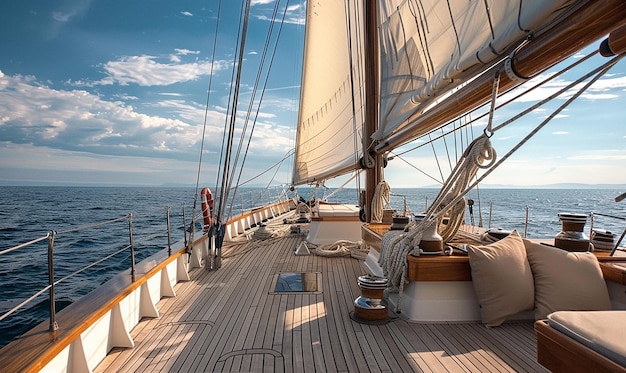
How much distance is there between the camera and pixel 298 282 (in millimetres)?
4520

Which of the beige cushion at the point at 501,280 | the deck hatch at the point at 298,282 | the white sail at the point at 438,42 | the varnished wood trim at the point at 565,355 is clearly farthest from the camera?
the deck hatch at the point at 298,282

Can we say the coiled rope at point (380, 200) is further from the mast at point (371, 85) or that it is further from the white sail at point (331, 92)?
the white sail at point (331, 92)

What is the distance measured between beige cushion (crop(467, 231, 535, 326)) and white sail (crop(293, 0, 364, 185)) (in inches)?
116

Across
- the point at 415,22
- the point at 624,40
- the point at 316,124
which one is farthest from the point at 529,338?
the point at 316,124

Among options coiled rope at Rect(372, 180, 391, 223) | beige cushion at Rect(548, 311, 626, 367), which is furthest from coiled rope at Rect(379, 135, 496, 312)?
coiled rope at Rect(372, 180, 391, 223)

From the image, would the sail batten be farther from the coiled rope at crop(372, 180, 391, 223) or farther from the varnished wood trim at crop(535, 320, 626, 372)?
the coiled rope at crop(372, 180, 391, 223)

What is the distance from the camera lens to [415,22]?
354cm

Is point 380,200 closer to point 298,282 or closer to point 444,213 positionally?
point 298,282

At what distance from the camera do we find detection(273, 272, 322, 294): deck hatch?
4.18 m

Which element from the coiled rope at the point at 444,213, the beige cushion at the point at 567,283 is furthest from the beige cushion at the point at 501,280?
the coiled rope at the point at 444,213

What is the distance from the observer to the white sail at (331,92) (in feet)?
21.0

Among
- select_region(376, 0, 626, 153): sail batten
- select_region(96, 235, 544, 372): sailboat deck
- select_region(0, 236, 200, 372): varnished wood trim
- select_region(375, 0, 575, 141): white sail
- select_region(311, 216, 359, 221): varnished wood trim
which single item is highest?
select_region(375, 0, 575, 141): white sail

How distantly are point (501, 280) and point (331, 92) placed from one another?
5.70m

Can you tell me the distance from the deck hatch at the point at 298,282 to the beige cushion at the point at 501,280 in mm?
1656
